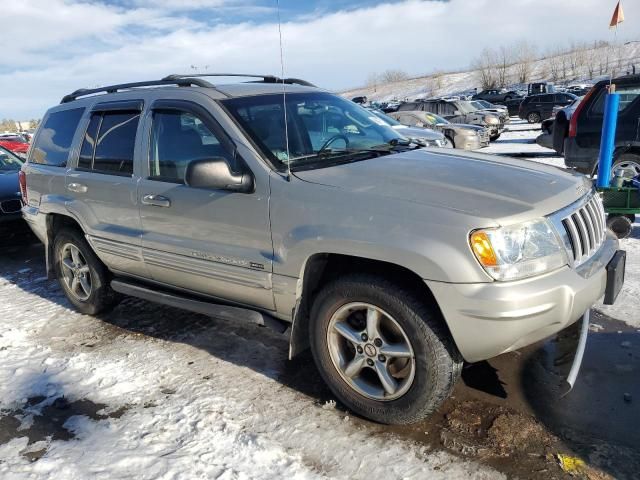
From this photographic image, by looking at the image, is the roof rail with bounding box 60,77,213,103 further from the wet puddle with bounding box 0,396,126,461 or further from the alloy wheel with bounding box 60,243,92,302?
the wet puddle with bounding box 0,396,126,461

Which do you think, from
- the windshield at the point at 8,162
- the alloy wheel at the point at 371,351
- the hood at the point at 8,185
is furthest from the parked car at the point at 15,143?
the alloy wheel at the point at 371,351

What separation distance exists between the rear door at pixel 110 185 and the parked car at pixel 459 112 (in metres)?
16.8

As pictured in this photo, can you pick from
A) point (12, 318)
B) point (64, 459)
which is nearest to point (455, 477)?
point (64, 459)

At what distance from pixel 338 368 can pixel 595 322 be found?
7.26 ft

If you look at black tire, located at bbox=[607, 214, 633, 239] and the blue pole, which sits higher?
the blue pole

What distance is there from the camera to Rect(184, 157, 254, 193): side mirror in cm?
307

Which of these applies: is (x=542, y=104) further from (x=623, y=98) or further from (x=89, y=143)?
(x=89, y=143)

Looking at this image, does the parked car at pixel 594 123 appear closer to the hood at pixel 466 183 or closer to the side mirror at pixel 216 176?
the hood at pixel 466 183

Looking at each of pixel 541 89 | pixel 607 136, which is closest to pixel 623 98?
pixel 607 136

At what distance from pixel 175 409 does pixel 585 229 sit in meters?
2.56

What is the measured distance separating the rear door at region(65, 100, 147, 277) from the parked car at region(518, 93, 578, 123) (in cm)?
2726

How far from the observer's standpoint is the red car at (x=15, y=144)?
2237 cm

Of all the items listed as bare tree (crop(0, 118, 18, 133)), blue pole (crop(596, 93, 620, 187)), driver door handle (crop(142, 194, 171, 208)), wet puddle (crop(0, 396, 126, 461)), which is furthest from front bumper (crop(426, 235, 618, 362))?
bare tree (crop(0, 118, 18, 133))

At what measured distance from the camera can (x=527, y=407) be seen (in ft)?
10.2
